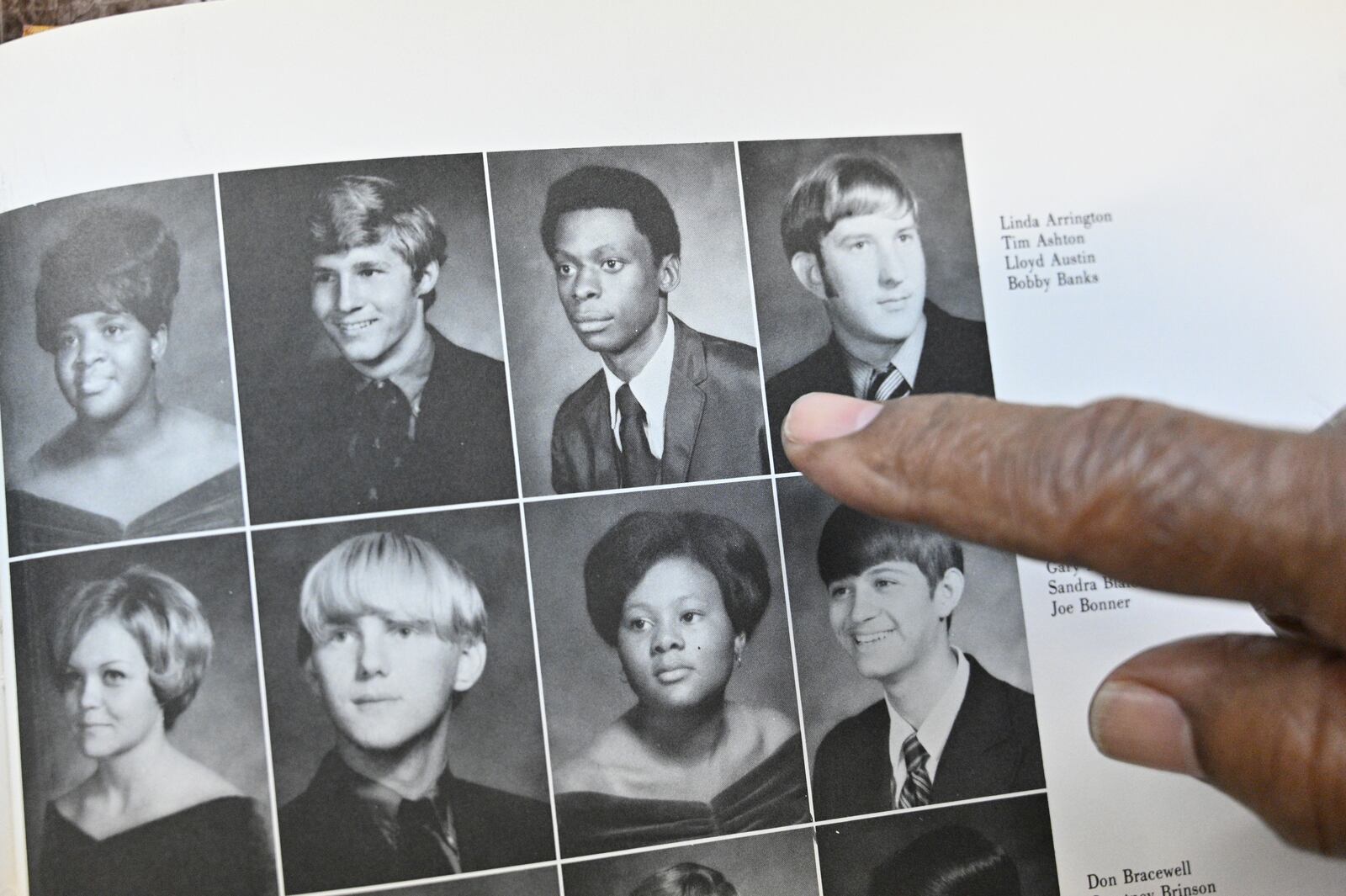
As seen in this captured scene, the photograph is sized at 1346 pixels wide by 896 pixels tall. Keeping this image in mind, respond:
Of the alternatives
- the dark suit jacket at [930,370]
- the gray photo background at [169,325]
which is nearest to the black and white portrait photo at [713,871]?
the dark suit jacket at [930,370]

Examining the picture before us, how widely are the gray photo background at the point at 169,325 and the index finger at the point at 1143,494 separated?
374 millimetres

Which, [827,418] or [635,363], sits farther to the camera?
[635,363]

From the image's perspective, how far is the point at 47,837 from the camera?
0.55 metres

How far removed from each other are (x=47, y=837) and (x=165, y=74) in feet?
1.37

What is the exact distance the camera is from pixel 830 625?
1.92ft

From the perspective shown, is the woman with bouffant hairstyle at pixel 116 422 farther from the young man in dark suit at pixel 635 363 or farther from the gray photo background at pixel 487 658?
the young man in dark suit at pixel 635 363

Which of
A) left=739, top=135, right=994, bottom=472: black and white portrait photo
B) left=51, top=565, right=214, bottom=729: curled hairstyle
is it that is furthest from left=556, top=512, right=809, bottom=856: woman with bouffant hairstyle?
left=51, top=565, right=214, bottom=729: curled hairstyle

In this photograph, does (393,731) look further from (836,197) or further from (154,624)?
(836,197)

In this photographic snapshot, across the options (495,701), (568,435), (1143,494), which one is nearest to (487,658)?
(495,701)

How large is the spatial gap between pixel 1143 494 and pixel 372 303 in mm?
404

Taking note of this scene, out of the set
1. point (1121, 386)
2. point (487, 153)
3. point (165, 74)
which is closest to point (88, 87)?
point (165, 74)

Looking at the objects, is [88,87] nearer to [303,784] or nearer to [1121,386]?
[303,784]

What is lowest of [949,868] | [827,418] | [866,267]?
[949,868]

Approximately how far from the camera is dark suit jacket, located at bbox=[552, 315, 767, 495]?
579mm
